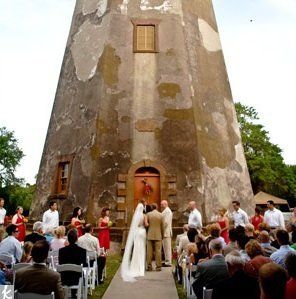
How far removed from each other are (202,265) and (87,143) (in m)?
11.3

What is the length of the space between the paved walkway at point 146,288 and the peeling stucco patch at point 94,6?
12.1 meters

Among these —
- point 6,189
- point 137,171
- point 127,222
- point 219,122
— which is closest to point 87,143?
point 137,171

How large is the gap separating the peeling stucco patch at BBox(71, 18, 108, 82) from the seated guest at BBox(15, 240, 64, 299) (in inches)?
523

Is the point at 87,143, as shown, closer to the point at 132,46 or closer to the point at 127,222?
the point at 127,222

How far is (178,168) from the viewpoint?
1595 centimetres

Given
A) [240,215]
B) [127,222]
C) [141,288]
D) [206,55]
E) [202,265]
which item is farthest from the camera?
[206,55]

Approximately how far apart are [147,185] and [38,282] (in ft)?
36.1

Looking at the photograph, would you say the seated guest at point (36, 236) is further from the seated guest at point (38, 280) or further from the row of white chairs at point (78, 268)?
the seated guest at point (38, 280)

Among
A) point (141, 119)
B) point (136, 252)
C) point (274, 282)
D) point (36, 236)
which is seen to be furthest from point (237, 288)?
point (141, 119)

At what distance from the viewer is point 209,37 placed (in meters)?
19.3

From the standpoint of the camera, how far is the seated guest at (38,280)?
15.4ft

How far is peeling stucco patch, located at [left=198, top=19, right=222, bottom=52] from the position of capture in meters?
18.9

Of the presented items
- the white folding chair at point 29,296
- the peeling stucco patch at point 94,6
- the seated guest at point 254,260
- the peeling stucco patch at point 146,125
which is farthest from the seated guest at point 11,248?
the peeling stucco patch at point 94,6

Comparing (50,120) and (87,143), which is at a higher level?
(50,120)
